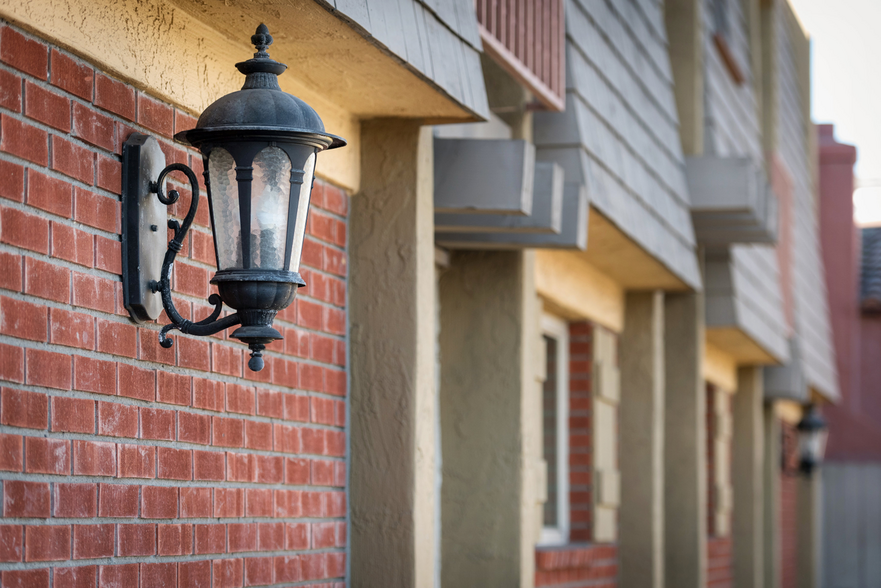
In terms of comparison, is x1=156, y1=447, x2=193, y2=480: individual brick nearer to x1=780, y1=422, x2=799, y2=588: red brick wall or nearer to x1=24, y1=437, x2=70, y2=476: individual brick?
x1=24, y1=437, x2=70, y2=476: individual brick

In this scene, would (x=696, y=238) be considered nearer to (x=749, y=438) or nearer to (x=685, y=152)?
(x=685, y=152)

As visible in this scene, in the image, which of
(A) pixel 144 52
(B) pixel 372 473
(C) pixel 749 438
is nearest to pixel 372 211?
(B) pixel 372 473

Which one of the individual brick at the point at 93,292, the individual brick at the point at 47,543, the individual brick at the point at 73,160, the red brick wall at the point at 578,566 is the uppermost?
the individual brick at the point at 73,160

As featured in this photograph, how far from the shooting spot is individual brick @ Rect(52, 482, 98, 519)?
7.41ft

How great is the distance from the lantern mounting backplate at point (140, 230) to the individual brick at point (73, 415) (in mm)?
250

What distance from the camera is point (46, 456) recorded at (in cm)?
223

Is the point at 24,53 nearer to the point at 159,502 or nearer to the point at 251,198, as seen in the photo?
the point at 251,198

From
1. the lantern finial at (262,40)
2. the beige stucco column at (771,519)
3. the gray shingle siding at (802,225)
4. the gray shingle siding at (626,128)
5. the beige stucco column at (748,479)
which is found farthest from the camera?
the gray shingle siding at (802,225)

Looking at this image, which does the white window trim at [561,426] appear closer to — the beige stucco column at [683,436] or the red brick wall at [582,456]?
the red brick wall at [582,456]

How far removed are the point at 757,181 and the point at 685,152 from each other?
0.61 m

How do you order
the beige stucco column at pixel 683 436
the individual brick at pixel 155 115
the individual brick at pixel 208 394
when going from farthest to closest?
the beige stucco column at pixel 683 436 < the individual brick at pixel 208 394 < the individual brick at pixel 155 115

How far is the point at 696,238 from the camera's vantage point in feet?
23.7

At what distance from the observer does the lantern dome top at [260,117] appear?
2.38m

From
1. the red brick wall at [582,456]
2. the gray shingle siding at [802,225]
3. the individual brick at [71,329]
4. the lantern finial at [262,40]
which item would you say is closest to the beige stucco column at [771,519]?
the gray shingle siding at [802,225]
